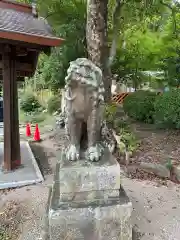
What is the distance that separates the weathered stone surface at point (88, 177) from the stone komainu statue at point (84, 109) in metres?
0.14

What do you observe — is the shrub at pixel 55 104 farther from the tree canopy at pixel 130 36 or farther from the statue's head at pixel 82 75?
the statue's head at pixel 82 75

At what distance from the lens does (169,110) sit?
7.31m

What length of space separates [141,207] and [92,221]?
1414 mm

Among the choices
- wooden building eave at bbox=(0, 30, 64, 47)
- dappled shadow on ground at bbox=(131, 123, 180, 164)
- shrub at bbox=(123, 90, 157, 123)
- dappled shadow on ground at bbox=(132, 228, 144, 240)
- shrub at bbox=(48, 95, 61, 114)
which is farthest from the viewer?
shrub at bbox=(48, 95, 61, 114)

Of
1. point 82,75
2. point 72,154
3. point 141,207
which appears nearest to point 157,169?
point 141,207

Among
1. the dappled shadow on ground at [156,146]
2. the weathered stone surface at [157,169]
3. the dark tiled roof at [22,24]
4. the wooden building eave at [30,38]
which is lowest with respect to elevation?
the weathered stone surface at [157,169]

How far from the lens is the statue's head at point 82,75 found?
107 inches

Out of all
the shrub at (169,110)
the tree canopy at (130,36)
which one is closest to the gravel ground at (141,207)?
the shrub at (169,110)

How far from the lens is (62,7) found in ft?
30.7

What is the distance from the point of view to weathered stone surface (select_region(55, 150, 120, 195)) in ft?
9.43

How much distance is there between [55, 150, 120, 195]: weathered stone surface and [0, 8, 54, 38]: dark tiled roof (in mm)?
2611

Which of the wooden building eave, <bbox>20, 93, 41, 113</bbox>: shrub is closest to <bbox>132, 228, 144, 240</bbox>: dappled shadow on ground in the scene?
the wooden building eave

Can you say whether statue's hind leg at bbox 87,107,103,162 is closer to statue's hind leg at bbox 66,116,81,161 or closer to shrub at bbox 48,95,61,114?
statue's hind leg at bbox 66,116,81,161

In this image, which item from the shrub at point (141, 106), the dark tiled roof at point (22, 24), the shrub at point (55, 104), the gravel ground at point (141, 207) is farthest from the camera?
the shrub at point (55, 104)
